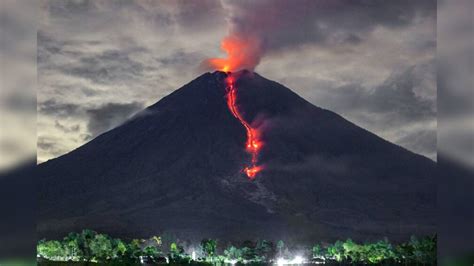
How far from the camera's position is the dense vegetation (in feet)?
222

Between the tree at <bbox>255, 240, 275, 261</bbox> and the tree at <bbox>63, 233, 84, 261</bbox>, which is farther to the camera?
the tree at <bbox>255, 240, 275, 261</bbox>

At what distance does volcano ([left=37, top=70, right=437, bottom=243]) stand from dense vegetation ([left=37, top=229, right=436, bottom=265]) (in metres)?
25.1

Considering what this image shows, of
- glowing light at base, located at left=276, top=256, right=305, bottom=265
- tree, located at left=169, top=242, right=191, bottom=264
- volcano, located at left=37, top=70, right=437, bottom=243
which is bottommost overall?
glowing light at base, located at left=276, top=256, right=305, bottom=265

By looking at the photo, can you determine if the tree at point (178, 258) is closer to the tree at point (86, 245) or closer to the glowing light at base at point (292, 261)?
the tree at point (86, 245)

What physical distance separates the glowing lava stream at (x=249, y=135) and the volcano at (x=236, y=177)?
133 cm

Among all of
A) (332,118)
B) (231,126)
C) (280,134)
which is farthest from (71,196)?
(332,118)

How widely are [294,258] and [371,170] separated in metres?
78.8

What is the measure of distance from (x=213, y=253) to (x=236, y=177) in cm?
7057

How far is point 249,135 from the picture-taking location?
178 metres

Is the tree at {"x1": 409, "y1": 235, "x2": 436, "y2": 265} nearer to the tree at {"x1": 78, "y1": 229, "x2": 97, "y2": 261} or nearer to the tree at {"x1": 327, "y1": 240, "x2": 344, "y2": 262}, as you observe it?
the tree at {"x1": 327, "y1": 240, "x2": 344, "y2": 262}

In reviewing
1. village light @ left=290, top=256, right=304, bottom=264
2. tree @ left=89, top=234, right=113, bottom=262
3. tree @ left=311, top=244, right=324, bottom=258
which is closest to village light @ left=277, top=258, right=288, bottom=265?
village light @ left=290, top=256, right=304, bottom=264

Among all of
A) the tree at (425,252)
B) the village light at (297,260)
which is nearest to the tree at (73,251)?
the tree at (425,252)

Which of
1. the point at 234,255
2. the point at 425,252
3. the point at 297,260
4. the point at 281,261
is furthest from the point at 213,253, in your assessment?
the point at 425,252

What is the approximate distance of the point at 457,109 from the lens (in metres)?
4.90
